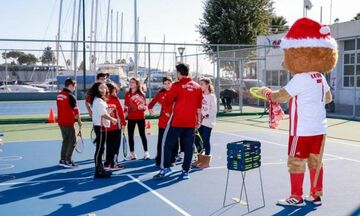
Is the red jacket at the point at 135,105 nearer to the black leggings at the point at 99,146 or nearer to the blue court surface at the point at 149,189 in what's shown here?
the blue court surface at the point at 149,189

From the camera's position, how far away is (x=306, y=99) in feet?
22.4

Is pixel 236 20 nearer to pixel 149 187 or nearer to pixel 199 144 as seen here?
pixel 199 144

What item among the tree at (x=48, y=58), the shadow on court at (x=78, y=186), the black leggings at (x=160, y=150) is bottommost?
the shadow on court at (x=78, y=186)

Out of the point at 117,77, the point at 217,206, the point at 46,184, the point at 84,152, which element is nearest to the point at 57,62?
the point at 117,77

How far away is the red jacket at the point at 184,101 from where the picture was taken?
8414mm

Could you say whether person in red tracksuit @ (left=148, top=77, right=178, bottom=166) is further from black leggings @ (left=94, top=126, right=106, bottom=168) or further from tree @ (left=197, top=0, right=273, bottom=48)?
tree @ (left=197, top=0, right=273, bottom=48)

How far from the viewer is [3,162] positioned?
10.4 m

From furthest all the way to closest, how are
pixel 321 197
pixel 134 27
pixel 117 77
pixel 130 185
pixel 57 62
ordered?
pixel 134 27 < pixel 117 77 < pixel 57 62 < pixel 130 185 < pixel 321 197

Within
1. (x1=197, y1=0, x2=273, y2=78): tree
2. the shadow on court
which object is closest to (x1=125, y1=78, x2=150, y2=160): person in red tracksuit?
the shadow on court

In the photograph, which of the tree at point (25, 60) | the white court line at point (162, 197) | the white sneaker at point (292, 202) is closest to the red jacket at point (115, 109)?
the white court line at point (162, 197)

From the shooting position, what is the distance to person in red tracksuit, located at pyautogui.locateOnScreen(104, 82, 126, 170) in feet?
29.8

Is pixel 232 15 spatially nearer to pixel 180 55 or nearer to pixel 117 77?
pixel 117 77

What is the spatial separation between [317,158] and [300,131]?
522 mm

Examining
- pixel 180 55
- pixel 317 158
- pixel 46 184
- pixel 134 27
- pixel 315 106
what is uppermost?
pixel 134 27
